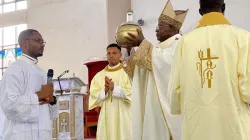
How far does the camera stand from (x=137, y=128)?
3.91 meters

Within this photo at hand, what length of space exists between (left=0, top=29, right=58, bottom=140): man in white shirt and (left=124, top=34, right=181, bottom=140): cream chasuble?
0.95 metres

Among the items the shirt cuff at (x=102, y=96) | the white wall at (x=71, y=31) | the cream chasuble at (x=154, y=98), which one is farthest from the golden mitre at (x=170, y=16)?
the white wall at (x=71, y=31)

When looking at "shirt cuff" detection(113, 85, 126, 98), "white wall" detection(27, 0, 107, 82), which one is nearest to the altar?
"white wall" detection(27, 0, 107, 82)

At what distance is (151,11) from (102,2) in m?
1.57

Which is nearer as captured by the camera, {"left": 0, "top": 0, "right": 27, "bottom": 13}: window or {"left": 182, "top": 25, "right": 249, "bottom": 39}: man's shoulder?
{"left": 182, "top": 25, "right": 249, "bottom": 39}: man's shoulder

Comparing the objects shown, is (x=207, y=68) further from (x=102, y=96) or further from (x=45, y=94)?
(x=102, y=96)

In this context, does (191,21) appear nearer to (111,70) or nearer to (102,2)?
(102,2)

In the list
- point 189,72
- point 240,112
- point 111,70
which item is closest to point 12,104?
point 189,72

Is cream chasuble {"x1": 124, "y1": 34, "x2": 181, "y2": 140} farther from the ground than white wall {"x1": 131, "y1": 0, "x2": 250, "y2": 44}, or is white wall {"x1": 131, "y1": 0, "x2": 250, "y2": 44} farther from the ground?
white wall {"x1": 131, "y1": 0, "x2": 250, "y2": 44}

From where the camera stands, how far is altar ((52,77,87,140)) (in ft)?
30.8

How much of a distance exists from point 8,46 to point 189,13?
6596mm

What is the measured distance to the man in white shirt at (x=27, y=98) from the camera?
3963mm

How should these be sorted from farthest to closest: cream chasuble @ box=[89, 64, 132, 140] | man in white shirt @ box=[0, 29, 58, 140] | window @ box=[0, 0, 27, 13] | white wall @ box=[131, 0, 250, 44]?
window @ box=[0, 0, 27, 13] < white wall @ box=[131, 0, 250, 44] < cream chasuble @ box=[89, 64, 132, 140] < man in white shirt @ box=[0, 29, 58, 140]

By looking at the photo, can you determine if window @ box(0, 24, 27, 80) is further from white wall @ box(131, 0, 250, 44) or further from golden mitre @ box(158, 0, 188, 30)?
golden mitre @ box(158, 0, 188, 30)
